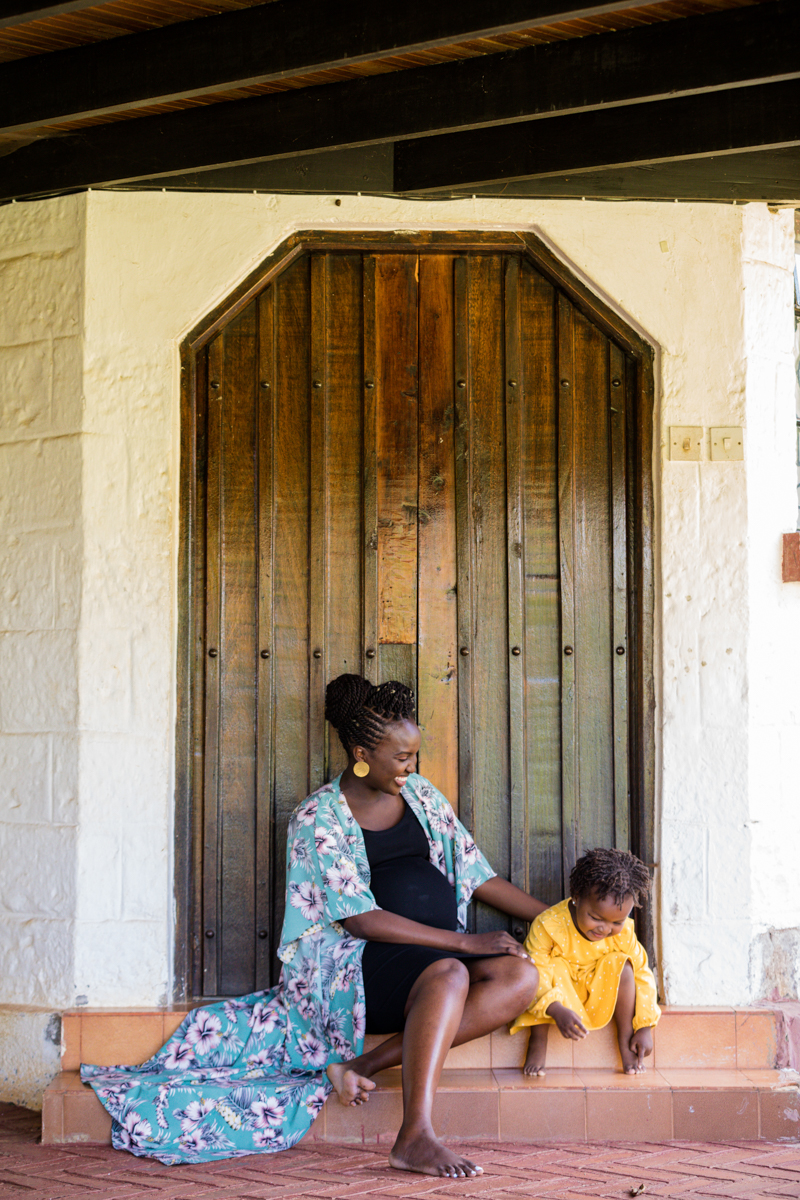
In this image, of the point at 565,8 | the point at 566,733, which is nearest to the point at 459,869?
the point at 566,733

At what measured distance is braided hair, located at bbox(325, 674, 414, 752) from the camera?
369 centimetres

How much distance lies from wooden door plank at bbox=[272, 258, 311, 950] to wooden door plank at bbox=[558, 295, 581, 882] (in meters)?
0.96

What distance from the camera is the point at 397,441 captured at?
405 centimetres

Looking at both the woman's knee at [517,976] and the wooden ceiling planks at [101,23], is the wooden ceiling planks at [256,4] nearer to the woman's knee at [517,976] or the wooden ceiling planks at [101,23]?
the wooden ceiling planks at [101,23]

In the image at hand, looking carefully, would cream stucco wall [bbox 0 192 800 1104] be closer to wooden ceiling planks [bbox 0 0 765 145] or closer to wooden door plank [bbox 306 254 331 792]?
wooden door plank [bbox 306 254 331 792]

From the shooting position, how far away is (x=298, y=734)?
3.97 m

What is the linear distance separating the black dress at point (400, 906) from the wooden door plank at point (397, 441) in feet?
2.43

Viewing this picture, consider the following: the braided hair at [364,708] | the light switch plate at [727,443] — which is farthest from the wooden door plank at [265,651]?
the light switch plate at [727,443]

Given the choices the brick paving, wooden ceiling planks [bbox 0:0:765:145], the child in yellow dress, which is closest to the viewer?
the brick paving

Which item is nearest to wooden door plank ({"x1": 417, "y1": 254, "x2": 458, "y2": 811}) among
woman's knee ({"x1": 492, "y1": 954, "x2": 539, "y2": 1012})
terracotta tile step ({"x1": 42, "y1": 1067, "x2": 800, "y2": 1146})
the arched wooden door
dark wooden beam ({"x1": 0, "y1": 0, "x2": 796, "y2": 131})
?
the arched wooden door

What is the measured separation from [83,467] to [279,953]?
1.87m

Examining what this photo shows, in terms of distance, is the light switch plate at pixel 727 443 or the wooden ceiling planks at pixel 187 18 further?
the light switch plate at pixel 727 443

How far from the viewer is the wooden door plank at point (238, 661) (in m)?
3.91

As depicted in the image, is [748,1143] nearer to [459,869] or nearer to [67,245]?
[459,869]
